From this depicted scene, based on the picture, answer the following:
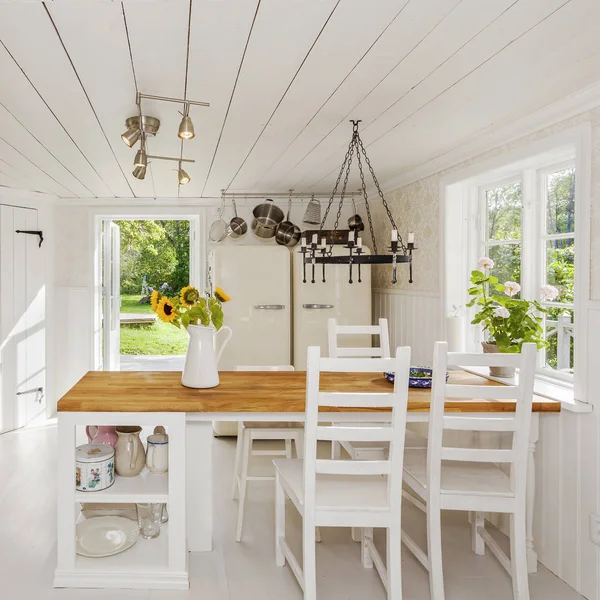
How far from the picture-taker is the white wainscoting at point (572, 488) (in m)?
2.12

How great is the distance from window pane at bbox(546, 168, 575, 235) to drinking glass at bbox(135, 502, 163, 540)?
2.34 metres

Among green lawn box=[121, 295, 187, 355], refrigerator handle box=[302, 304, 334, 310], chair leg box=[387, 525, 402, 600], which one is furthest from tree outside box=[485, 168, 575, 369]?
green lawn box=[121, 295, 187, 355]

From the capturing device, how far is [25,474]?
3.53 meters

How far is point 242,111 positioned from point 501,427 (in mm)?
1760

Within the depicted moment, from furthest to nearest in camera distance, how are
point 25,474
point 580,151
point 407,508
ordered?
point 25,474 → point 407,508 → point 580,151

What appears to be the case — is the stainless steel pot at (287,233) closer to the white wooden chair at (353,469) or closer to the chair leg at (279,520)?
the chair leg at (279,520)

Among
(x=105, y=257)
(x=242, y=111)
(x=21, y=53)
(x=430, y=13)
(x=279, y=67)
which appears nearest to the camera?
(x=430, y=13)

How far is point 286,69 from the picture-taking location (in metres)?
1.96

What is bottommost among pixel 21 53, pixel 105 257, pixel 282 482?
pixel 282 482

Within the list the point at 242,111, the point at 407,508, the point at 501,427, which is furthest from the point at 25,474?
the point at 501,427

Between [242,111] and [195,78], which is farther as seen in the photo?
[242,111]

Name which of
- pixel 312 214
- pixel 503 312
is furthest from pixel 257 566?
pixel 312 214

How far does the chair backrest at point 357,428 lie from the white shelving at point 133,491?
0.67 meters

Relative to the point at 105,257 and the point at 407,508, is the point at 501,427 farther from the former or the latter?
the point at 105,257
